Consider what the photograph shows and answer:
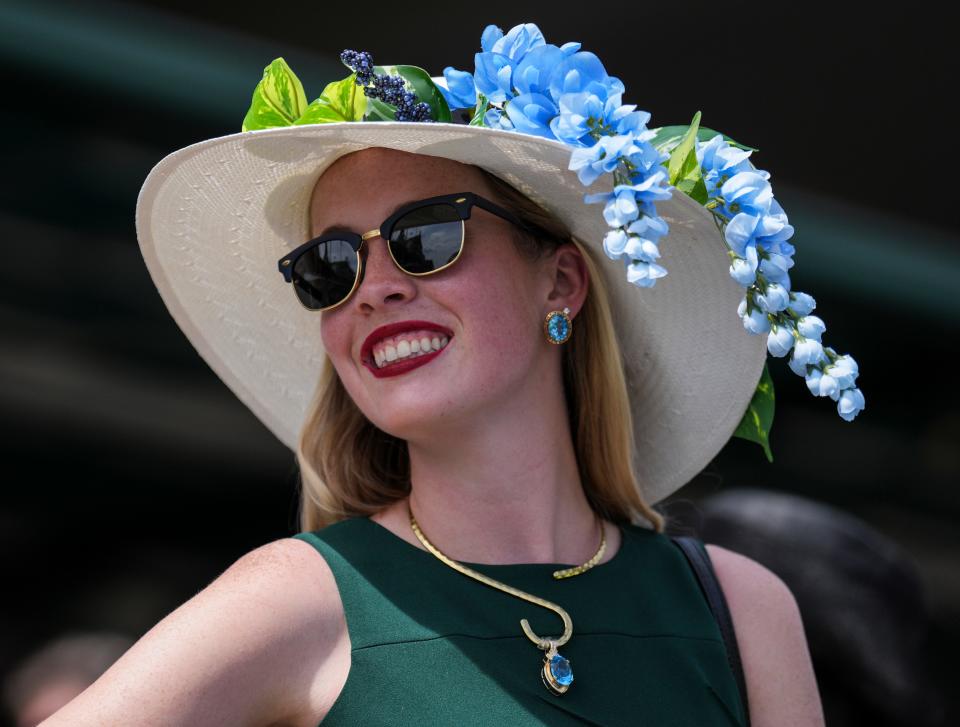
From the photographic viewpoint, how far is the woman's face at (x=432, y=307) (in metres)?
2.04

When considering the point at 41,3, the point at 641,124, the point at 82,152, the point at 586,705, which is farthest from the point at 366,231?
the point at 82,152

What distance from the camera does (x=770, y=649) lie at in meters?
2.24

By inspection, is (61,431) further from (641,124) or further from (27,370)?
(641,124)

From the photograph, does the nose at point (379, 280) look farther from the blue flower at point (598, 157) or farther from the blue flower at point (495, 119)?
the blue flower at point (598, 157)

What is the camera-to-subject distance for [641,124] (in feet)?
5.96

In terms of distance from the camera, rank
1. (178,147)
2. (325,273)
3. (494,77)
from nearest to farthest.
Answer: (494,77) → (325,273) → (178,147)

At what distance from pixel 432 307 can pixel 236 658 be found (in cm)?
65

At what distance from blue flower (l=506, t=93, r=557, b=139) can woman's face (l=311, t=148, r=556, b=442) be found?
0.80ft

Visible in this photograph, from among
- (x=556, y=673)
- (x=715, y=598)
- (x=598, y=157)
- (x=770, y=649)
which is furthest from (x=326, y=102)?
(x=770, y=649)

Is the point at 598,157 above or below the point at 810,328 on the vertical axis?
above

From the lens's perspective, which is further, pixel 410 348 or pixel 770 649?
pixel 770 649

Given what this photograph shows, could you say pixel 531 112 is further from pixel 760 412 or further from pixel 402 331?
pixel 760 412

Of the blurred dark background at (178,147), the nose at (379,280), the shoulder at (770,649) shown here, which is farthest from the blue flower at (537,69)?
the blurred dark background at (178,147)

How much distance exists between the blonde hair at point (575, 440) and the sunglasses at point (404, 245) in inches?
11.6
